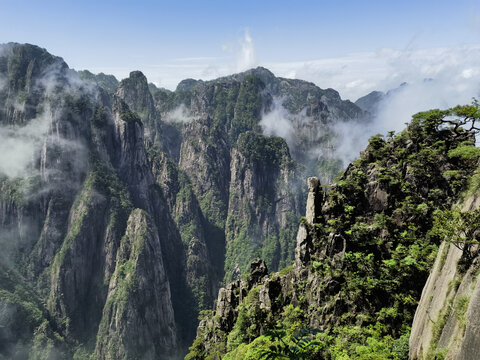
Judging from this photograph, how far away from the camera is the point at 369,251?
1320 inches

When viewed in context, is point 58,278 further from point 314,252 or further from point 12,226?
point 314,252

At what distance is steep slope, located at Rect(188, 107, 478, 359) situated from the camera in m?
28.7

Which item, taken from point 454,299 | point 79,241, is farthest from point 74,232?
point 454,299

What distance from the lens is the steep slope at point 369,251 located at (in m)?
28.7

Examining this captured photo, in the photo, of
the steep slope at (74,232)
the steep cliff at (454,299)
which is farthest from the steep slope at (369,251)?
the steep slope at (74,232)

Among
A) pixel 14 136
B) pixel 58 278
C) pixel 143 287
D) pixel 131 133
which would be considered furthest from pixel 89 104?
pixel 143 287

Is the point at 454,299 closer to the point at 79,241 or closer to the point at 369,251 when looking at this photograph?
the point at 369,251

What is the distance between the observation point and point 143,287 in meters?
136

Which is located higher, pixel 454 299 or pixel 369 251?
pixel 454 299

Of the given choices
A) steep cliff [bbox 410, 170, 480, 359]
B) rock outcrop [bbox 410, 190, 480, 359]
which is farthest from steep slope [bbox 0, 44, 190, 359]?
steep cliff [bbox 410, 170, 480, 359]

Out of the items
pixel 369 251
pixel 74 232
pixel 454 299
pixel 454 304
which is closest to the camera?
pixel 454 304

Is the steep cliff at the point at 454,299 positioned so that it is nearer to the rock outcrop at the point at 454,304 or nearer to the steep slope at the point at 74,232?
the rock outcrop at the point at 454,304

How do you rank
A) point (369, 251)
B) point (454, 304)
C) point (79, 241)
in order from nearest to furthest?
point (454, 304) < point (369, 251) < point (79, 241)

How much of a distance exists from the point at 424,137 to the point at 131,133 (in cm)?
15527
